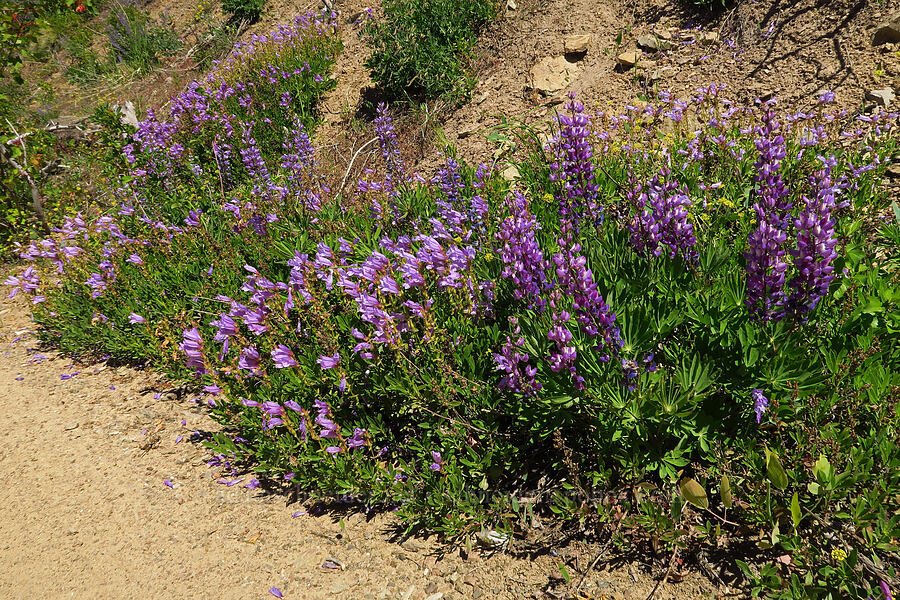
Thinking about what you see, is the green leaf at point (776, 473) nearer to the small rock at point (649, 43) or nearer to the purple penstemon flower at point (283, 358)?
the purple penstemon flower at point (283, 358)

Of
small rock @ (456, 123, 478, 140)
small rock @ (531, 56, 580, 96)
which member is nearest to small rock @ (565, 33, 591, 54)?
small rock @ (531, 56, 580, 96)

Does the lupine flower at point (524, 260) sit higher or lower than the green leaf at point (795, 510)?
higher

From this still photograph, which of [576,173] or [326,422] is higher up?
[576,173]

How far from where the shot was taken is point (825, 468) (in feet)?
6.66

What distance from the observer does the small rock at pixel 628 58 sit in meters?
5.88

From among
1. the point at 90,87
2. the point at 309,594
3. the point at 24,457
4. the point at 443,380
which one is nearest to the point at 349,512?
the point at 309,594

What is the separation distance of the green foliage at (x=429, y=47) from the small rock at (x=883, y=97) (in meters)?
4.24

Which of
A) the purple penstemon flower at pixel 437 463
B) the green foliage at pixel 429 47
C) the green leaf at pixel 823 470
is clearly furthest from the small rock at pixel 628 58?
the purple penstemon flower at pixel 437 463

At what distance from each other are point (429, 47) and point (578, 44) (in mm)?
1964

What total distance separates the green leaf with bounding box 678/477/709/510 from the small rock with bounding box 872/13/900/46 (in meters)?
4.58

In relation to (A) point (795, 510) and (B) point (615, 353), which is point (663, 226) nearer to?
(B) point (615, 353)

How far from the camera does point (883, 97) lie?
4.06 meters

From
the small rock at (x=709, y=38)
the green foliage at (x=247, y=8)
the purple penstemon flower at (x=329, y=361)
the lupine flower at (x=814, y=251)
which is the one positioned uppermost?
the green foliage at (x=247, y=8)

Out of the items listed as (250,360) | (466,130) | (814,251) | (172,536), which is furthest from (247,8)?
(814,251)
